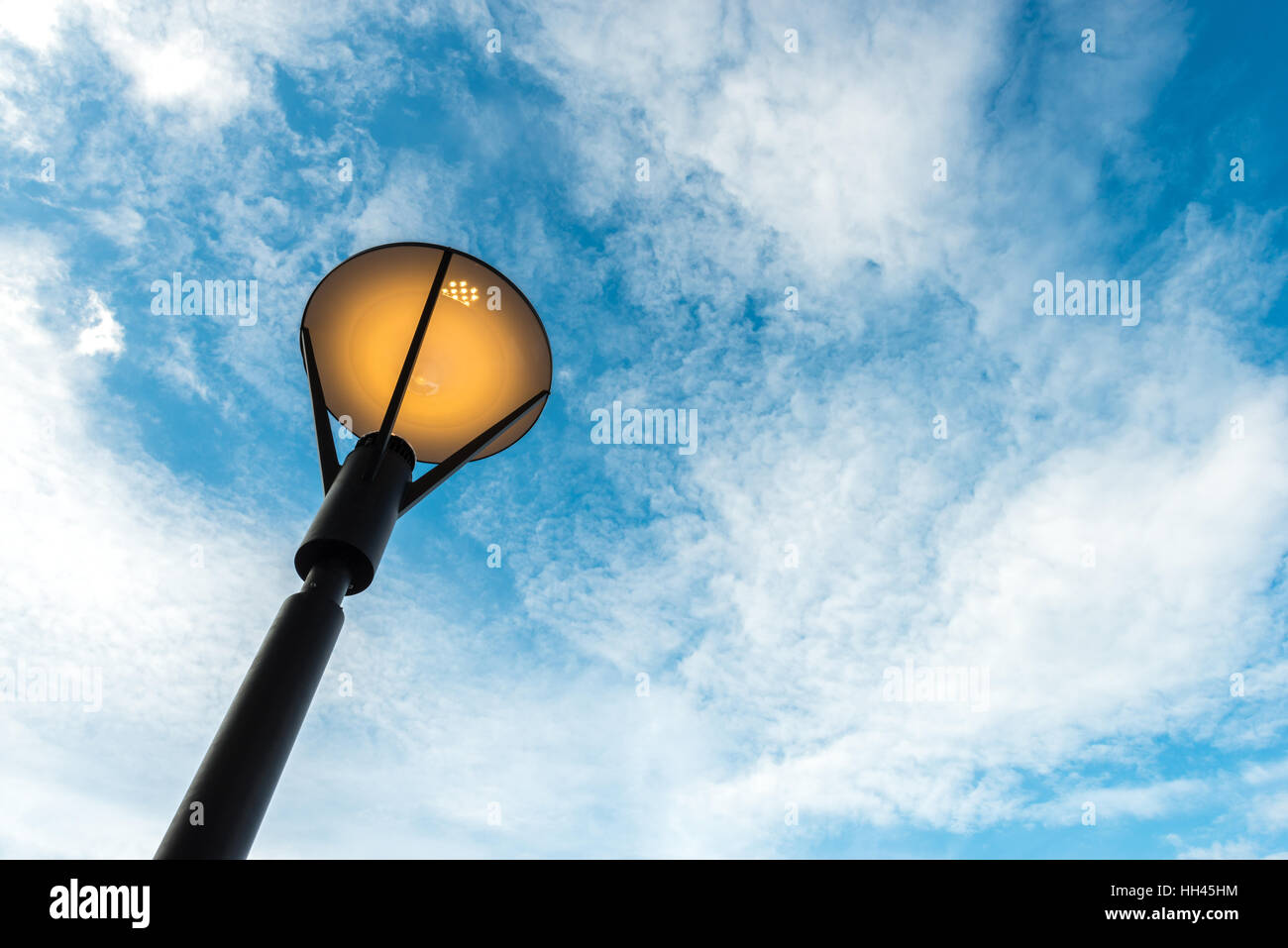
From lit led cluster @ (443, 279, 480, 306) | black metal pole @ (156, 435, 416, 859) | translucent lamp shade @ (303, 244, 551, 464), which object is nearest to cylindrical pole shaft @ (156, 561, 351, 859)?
black metal pole @ (156, 435, 416, 859)

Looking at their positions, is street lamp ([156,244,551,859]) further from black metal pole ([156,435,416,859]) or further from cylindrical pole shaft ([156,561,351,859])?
cylindrical pole shaft ([156,561,351,859])

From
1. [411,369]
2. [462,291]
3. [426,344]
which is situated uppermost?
[462,291]

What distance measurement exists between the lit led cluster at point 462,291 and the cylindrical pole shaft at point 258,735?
66.2 inches

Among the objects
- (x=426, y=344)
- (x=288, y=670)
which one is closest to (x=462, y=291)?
(x=426, y=344)

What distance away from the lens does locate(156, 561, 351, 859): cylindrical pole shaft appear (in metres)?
1.73

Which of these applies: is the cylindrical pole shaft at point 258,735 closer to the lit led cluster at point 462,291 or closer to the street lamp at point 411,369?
the street lamp at point 411,369

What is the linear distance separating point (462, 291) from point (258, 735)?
7.50 feet

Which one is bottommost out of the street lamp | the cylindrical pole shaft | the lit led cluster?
the cylindrical pole shaft

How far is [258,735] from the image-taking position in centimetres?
193

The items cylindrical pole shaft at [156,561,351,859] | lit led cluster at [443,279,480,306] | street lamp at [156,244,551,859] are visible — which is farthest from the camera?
lit led cluster at [443,279,480,306]

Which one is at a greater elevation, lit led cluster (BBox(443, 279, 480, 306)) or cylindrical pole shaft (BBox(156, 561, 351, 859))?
lit led cluster (BBox(443, 279, 480, 306))

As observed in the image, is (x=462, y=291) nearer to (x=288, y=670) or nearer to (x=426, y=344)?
(x=426, y=344)
